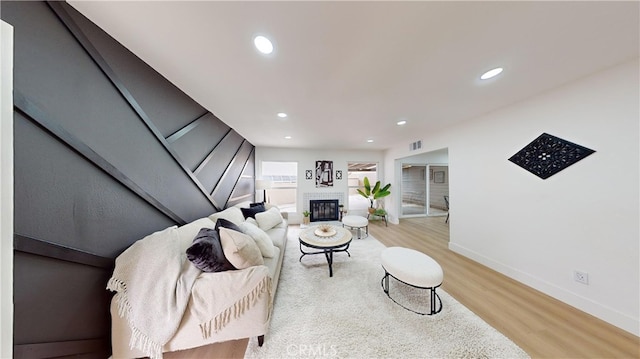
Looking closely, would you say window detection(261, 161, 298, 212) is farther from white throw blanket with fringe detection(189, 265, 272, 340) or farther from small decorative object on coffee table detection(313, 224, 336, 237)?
white throw blanket with fringe detection(189, 265, 272, 340)

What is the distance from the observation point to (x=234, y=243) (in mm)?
1474

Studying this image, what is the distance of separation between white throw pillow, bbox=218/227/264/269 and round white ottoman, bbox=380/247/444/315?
141 centimetres

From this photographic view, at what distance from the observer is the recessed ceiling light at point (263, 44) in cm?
128

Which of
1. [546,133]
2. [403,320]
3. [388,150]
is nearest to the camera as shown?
[403,320]

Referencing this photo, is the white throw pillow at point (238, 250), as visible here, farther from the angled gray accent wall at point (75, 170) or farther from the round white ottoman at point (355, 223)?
the round white ottoman at point (355, 223)

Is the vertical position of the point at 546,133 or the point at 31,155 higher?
the point at 546,133

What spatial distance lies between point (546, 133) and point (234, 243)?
3574mm


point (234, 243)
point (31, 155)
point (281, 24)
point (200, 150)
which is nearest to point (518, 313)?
point (234, 243)

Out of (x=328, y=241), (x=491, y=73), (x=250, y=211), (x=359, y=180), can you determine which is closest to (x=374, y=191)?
(x=359, y=180)

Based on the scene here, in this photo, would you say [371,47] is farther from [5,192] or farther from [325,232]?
[325,232]

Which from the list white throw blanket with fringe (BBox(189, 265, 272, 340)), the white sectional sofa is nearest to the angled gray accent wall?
the white sectional sofa

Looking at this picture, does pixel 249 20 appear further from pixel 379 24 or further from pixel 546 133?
pixel 546 133

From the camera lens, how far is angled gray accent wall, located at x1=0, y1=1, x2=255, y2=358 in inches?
35.9

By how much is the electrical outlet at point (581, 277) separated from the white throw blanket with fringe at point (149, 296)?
365cm
